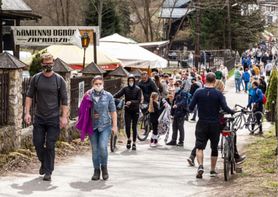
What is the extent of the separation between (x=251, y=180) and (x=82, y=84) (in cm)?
643

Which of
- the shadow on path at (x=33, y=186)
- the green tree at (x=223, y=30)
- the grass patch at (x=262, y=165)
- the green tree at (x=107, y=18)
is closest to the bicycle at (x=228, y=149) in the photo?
the grass patch at (x=262, y=165)

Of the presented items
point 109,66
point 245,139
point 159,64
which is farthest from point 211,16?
point 245,139

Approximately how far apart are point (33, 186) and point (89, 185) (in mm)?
781

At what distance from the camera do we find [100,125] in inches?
360

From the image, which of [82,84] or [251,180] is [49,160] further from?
[82,84]

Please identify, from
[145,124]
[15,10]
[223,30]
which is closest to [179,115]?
[145,124]

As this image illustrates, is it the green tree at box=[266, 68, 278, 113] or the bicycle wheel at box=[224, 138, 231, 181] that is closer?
the bicycle wheel at box=[224, 138, 231, 181]

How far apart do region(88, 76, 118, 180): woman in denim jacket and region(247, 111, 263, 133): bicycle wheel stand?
9.93 meters

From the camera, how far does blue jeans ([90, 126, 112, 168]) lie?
9.15 m

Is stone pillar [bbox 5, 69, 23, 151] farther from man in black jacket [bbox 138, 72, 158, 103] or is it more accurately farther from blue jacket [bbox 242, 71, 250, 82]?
blue jacket [bbox 242, 71, 250, 82]

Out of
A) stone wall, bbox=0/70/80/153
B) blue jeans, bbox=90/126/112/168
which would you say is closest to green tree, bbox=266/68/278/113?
stone wall, bbox=0/70/80/153

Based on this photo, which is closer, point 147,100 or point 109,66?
point 147,100

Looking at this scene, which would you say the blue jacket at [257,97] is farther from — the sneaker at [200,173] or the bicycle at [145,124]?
the sneaker at [200,173]

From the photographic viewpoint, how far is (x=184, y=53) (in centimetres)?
6147
